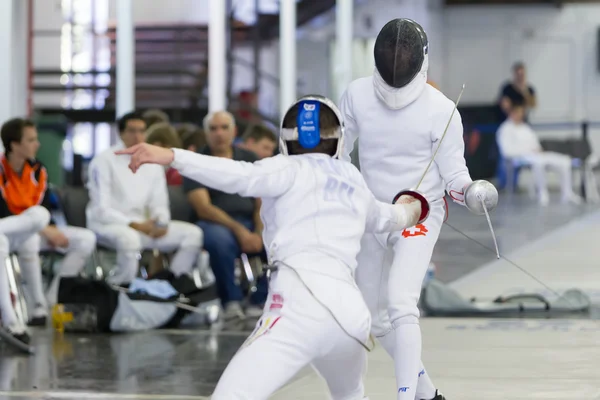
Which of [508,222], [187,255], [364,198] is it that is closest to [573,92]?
[508,222]

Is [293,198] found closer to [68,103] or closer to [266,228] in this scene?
[266,228]

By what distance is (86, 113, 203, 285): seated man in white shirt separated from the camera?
640 cm

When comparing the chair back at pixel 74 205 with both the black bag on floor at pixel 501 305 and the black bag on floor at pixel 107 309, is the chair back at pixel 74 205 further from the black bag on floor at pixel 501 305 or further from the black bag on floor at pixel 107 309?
the black bag on floor at pixel 501 305

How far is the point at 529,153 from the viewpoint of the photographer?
14.0 meters

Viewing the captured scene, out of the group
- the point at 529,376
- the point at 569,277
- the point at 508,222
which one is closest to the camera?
the point at 529,376

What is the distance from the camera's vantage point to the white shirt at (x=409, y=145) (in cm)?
354

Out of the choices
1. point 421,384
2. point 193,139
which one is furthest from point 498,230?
point 421,384

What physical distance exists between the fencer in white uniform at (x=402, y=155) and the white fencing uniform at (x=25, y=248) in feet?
7.11

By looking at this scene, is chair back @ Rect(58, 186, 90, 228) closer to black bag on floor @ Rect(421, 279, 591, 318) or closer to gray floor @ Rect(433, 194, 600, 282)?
black bag on floor @ Rect(421, 279, 591, 318)

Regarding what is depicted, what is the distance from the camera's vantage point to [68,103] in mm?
11984

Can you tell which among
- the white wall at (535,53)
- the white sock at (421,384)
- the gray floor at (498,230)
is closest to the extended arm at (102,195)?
the gray floor at (498,230)

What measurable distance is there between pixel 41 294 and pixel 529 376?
2.91m

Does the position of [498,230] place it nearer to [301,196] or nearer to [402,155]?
[402,155]

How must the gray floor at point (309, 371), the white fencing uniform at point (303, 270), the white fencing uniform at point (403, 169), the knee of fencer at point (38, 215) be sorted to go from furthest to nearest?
the knee of fencer at point (38, 215) < the gray floor at point (309, 371) < the white fencing uniform at point (403, 169) < the white fencing uniform at point (303, 270)
